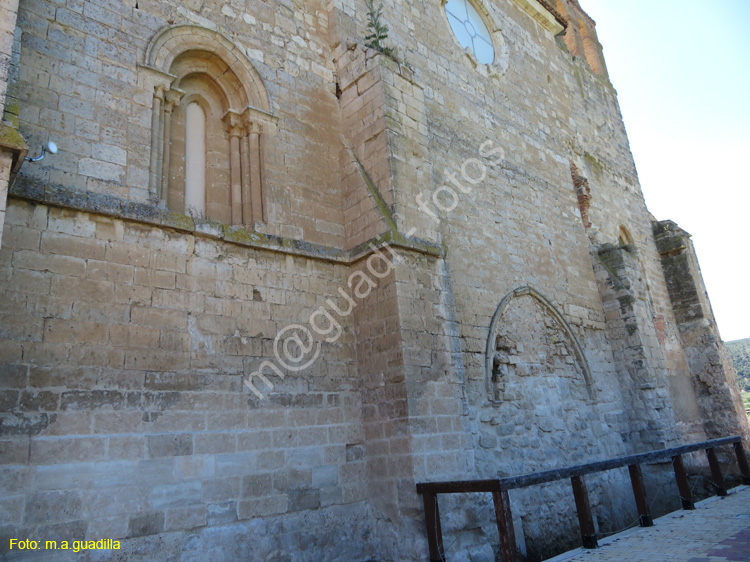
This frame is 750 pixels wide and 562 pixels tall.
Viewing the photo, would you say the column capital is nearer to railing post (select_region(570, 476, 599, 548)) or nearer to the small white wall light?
the small white wall light

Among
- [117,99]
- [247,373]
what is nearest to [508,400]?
[247,373]

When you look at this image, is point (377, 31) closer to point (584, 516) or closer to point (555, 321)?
point (555, 321)

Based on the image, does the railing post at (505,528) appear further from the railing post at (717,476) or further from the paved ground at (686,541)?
the railing post at (717,476)

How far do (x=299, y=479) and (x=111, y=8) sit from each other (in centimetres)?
458

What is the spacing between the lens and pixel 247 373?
16.4 feet

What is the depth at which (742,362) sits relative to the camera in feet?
130

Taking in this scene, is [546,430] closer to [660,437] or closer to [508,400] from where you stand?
[508,400]

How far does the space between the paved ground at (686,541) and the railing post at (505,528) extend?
0.69 meters

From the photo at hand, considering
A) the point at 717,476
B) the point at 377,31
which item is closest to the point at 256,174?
the point at 377,31

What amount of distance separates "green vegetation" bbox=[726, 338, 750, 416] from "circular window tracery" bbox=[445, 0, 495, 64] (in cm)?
3576

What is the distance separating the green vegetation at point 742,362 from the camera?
38.1 m

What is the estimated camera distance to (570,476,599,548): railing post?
A: 4.79 meters

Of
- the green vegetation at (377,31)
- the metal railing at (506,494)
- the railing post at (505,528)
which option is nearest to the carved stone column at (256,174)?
the green vegetation at (377,31)

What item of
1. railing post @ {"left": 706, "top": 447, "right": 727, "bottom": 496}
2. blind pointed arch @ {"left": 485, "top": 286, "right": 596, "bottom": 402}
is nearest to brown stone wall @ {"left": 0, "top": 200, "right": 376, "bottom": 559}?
blind pointed arch @ {"left": 485, "top": 286, "right": 596, "bottom": 402}
